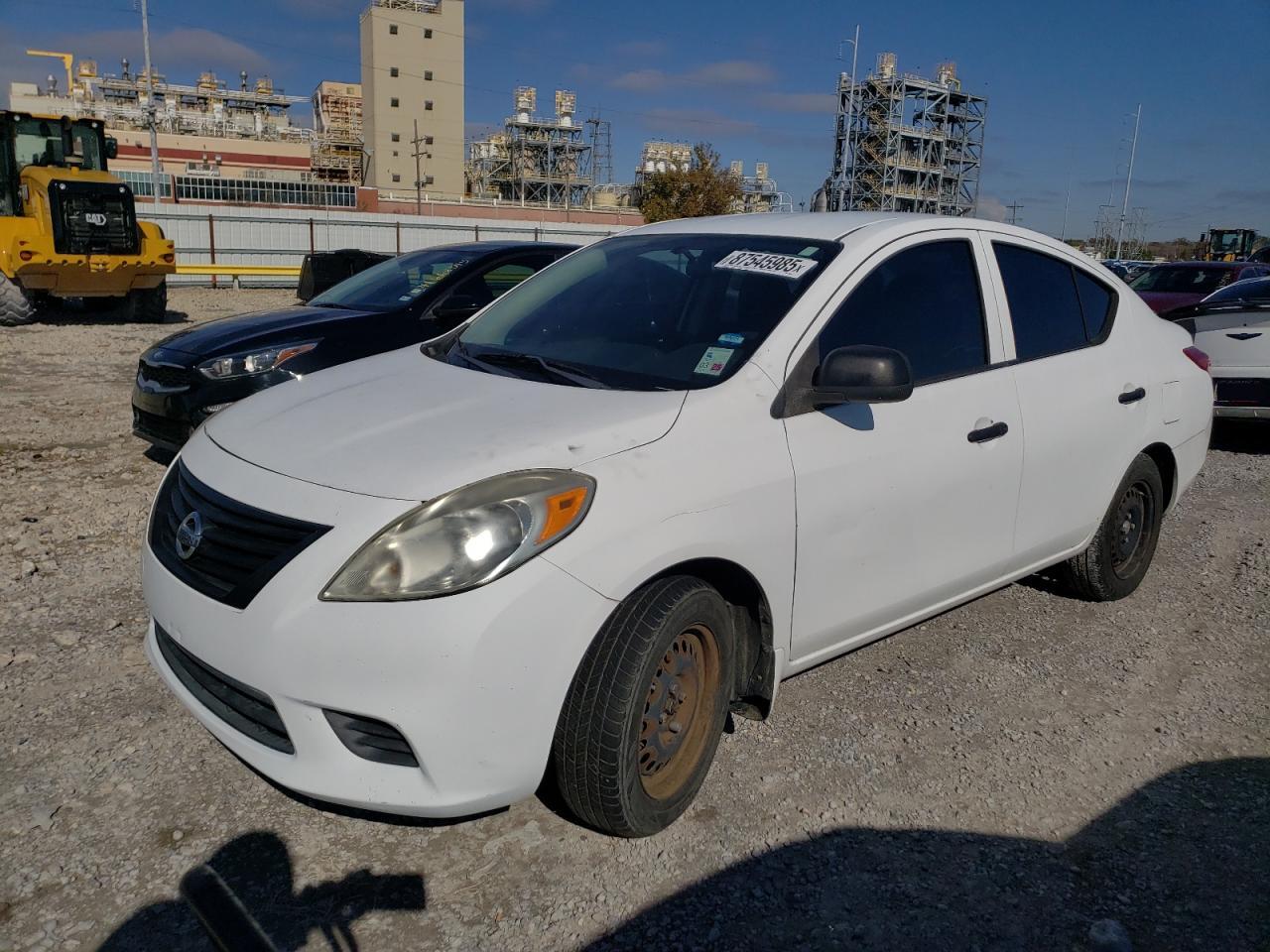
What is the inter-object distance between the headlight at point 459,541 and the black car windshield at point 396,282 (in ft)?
15.1

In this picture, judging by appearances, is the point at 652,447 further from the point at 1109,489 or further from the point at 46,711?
the point at 1109,489

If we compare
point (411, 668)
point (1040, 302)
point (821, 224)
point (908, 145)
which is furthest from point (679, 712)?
point (908, 145)

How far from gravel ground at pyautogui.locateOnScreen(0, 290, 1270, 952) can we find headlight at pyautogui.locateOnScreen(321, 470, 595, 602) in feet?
2.75

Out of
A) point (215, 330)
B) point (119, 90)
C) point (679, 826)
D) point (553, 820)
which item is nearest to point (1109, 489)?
point (679, 826)

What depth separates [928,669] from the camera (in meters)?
3.94

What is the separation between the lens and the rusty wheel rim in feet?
8.73

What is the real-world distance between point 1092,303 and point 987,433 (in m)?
1.27

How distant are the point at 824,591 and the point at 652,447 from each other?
2.67 ft

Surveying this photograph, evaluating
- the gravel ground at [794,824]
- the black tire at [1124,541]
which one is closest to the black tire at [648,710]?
the gravel ground at [794,824]

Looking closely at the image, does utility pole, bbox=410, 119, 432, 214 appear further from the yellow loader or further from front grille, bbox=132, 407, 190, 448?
front grille, bbox=132, 407, 190, 448

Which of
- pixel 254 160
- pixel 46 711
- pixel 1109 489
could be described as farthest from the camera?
pixel 254 160

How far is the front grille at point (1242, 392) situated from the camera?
785cm

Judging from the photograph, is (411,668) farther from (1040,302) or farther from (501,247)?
(501,247)

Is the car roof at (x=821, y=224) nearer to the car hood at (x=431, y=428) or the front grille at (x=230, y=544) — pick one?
the car hood at (x=431, y=428)
